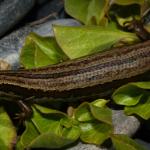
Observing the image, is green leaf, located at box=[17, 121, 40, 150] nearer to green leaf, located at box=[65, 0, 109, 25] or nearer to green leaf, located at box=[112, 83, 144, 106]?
green leaf, located at box=[112, 83, 144, 106]

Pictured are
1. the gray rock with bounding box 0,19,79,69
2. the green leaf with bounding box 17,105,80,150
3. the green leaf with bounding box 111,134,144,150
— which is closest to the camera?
the green leaf with bounding box 111,134,144,150

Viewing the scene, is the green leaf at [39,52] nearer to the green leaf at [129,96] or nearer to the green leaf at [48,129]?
Result: the green leaf at [48,129]

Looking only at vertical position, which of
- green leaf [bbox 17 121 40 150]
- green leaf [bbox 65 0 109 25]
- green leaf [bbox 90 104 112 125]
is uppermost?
green leaf [bbox 65 0 109 25]

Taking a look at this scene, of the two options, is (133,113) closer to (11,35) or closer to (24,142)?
(24,142)

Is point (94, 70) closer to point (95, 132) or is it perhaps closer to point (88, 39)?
point (88, 39)

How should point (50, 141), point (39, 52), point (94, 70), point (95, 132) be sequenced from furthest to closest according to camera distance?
point (39, 52)
point (94, 70)
point (95, 132)
point (50, 141)

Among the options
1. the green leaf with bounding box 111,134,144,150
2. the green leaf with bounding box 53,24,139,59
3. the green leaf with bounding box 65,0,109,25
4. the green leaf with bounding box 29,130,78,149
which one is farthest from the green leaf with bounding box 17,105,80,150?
the green leaf with bounding box 65,0,109,25

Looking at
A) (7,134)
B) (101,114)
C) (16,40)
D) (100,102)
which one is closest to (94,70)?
(100,102)
